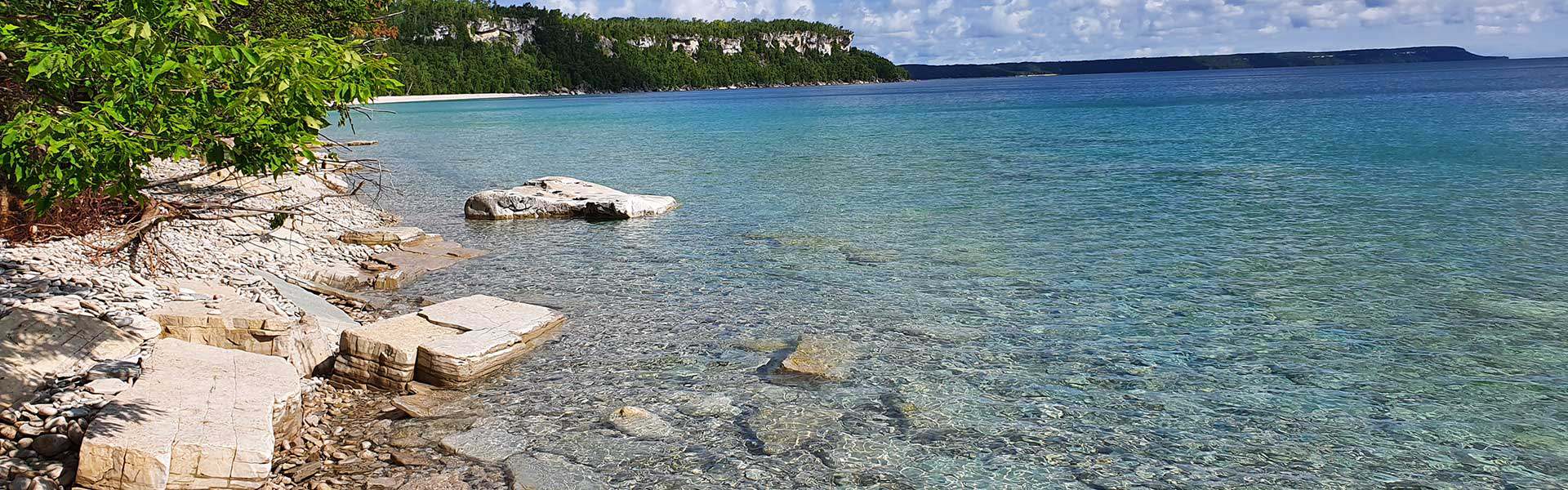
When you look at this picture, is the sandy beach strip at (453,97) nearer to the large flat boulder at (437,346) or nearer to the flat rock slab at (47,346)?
the large flat boulder at (437,346)

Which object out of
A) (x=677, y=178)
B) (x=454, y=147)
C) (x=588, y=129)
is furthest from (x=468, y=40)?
(x=677, y=178)

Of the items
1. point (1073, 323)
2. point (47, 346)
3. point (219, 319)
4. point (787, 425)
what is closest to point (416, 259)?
point (219, 319)

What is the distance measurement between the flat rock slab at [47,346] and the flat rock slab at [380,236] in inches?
299

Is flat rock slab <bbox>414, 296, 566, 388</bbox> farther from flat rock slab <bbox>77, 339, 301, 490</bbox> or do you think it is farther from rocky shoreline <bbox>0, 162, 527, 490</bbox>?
flat rock slab <bbox>77, 339, 301, 490</bbox>

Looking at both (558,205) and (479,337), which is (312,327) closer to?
(479,337)

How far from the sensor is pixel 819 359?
9.77 m

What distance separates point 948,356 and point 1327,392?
11.0ft

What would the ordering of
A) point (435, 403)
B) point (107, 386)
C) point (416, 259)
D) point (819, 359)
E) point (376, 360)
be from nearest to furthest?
point (107, 386)
point (435, 403)
point (376, 360)
point (819, 359)
point (416, 259)

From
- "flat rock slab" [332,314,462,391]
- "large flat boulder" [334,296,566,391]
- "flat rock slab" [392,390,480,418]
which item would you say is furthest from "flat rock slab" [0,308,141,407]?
"flat rock slab" [392,390,480,418]

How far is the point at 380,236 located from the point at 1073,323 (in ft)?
36.6

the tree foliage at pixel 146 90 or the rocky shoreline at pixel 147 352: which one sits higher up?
the tree foliage at pixel 146 90

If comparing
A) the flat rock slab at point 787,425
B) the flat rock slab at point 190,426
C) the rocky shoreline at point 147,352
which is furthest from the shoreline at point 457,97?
the flat rock slab at point 787,425

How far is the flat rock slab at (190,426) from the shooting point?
19.8 feet

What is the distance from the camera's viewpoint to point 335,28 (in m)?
23.1
